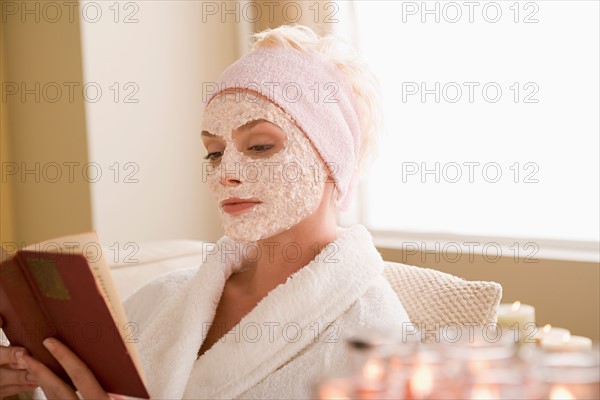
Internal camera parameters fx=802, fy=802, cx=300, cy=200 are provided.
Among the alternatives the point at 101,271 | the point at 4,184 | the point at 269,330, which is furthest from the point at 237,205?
the point at 4,184

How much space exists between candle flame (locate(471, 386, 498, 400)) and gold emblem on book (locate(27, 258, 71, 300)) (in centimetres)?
67

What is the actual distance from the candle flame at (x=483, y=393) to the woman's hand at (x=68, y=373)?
31.9 inches

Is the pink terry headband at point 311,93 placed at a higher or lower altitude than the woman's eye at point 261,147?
higher

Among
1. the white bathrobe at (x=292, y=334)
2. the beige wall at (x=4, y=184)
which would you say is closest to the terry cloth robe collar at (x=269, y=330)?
the white bathrobe at (x=292, y=334)

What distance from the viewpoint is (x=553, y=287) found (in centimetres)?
212

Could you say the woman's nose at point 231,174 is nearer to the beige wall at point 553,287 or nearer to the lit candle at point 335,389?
the lit candle at point 335,389

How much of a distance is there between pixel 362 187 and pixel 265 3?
81 cm

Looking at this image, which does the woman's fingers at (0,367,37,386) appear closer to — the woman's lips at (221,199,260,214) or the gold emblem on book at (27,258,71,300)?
the gold emblem on book at (27,258,71,300)

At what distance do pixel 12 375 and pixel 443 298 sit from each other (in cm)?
71

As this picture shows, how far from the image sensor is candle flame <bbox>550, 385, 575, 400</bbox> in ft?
1.50

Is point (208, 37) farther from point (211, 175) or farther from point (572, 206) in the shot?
point (211, 175)

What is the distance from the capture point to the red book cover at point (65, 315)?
1.00 meters

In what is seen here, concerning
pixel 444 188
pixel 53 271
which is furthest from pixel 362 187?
pixel 53 271

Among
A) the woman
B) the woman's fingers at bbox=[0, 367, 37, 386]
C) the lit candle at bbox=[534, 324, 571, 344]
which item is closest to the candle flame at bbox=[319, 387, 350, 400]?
the woman
